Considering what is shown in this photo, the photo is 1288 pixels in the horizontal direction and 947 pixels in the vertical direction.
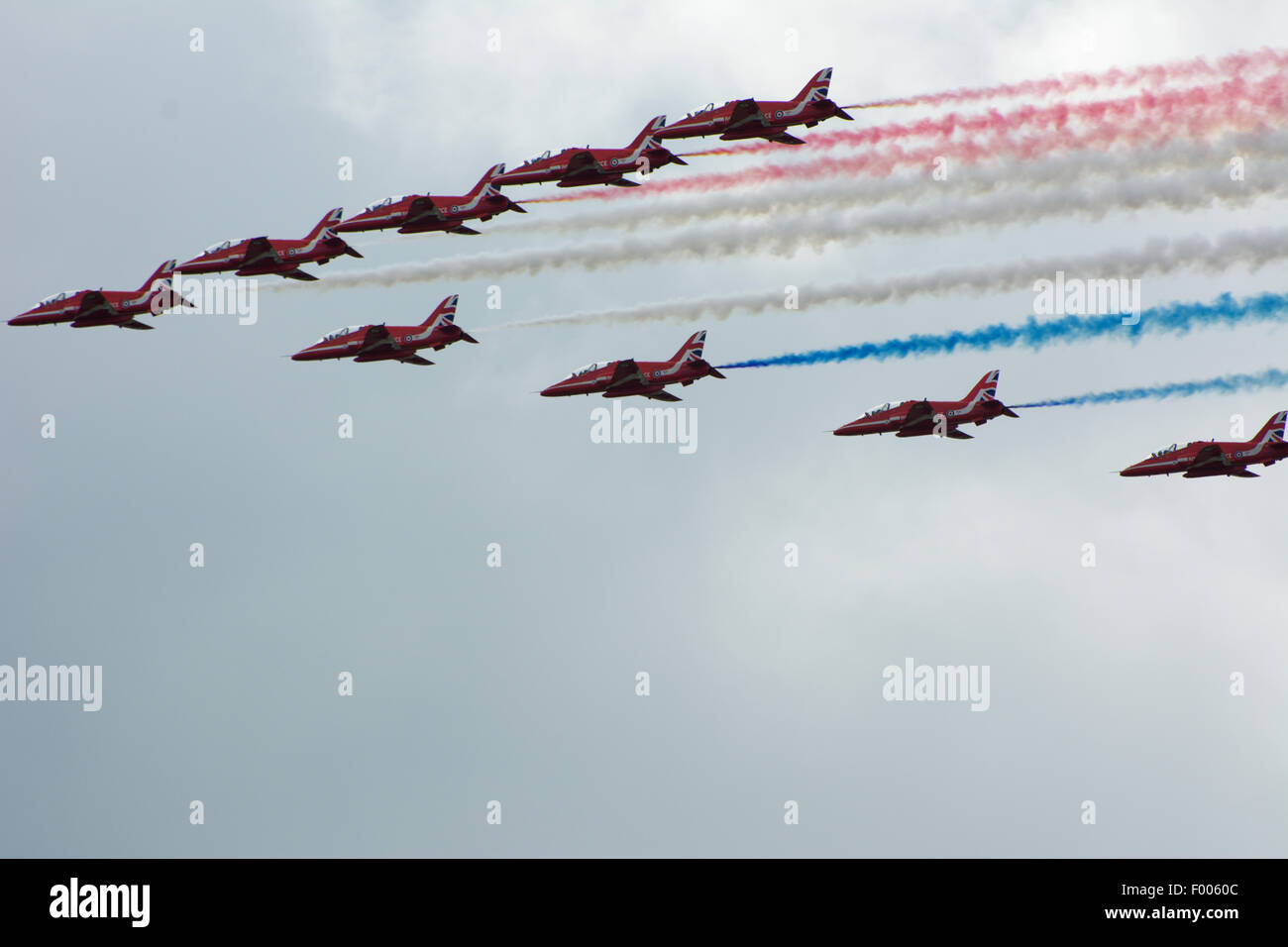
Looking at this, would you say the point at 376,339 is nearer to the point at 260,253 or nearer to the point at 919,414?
the point at 260,253

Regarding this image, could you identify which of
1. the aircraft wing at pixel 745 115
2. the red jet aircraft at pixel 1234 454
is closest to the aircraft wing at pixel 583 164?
the aircraft wing at pixel 745 115

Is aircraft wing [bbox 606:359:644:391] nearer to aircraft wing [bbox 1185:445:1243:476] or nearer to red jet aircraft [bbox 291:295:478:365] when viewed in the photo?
red jet aircraft [bbox 291:295:478:365]

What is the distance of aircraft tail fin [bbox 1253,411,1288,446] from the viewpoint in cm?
10262

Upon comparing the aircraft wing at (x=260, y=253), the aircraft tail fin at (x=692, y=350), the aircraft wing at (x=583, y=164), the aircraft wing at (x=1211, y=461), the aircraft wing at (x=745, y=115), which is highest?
the aircraft wing at (x=745, y=115)

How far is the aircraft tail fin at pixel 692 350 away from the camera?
101000 millimetres

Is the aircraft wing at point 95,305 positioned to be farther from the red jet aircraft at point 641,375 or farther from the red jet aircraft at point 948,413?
the red jet aircraft at point 948,413

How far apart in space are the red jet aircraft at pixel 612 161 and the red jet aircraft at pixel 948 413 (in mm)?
13527

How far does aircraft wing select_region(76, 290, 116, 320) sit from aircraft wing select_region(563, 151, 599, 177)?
20.7 meters

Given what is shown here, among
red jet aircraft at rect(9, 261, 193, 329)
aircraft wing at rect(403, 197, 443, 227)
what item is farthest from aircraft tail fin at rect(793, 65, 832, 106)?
red jet aircraft at rect(9, 261, 193, 329)

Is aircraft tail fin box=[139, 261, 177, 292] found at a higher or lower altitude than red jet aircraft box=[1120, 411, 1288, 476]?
higher

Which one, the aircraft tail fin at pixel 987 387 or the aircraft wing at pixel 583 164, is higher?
the aircraft wing at pixel 583 164
